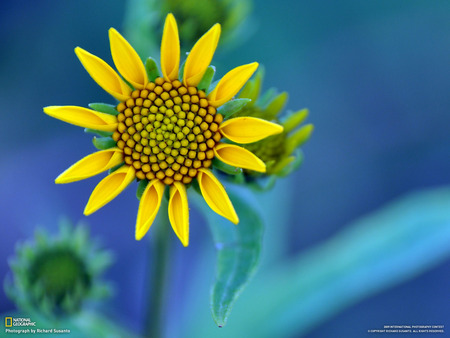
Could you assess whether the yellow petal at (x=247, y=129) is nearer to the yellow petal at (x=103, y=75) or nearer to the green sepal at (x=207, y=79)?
the green sepal at (x=207, y=79)

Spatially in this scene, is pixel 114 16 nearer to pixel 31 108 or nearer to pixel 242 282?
pixel 31 108

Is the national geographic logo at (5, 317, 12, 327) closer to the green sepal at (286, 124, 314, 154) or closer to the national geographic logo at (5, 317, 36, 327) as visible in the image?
the national geographic logo at (5, 317, 36, 327)

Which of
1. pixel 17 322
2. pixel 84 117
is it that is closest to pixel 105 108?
pixel 84 117

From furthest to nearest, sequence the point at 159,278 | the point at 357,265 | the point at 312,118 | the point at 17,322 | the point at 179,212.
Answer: the point at 312,118
the point at 357,265
the point at 17,322
the point at 159,278
the point at 179,212

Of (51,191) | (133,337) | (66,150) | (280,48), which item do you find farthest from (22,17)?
(133,337)

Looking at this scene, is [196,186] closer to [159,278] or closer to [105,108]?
[105,108]
